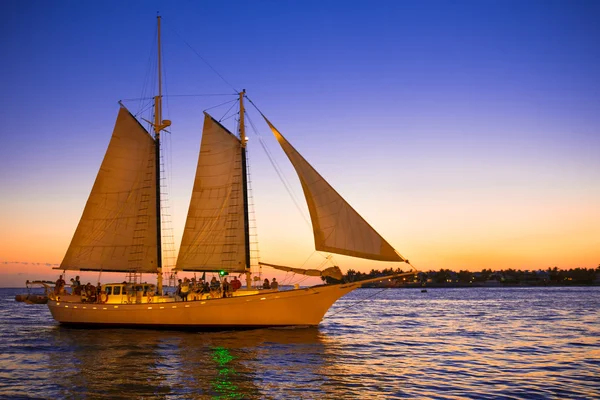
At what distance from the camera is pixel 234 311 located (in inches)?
1286

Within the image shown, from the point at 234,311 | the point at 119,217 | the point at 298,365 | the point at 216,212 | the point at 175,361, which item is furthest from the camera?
the point at 119,217

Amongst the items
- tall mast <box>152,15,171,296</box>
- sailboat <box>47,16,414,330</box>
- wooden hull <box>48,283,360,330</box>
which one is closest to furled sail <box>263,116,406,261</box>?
sailboat <box>47,16,414,330</box>

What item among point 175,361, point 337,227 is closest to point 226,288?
point 337,227

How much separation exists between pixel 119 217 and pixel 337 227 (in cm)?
1688

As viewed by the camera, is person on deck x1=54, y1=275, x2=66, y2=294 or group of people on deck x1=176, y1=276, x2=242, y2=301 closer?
group of people on deck x1=176, y1=276, x2=242, y2=301

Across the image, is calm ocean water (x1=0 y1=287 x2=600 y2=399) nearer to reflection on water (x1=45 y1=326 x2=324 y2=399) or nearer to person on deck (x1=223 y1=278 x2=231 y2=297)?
reflection on water (x1=45 y1=326 x2=324 y2=399)

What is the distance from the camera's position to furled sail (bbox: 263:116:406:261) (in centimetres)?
2958

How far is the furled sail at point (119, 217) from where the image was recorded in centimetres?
3788

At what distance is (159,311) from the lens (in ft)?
111

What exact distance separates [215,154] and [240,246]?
648cm

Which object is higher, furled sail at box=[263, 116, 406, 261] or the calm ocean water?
furled sail at box=[263, 116, 406, 261]

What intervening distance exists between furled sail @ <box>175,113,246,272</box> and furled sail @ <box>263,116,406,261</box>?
19.8 feet

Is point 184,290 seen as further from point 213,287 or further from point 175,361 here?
point 175,361

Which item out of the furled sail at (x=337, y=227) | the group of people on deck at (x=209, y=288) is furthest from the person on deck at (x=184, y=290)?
the furled sail at (x=337, y=227)
